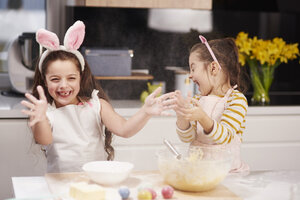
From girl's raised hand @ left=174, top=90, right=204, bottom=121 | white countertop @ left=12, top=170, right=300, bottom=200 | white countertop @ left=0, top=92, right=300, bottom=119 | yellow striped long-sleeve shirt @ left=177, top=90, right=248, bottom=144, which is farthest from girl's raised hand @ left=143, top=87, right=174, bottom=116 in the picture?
white countertop @ left=0, top=92, right=300, bottom=119

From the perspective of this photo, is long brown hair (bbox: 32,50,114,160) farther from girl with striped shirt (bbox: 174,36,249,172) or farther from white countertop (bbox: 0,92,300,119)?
white countertop (bbox: 0,92,300,119)

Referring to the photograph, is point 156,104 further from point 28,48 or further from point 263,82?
point 263,82

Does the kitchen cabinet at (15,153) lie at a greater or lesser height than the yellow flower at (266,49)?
lesser

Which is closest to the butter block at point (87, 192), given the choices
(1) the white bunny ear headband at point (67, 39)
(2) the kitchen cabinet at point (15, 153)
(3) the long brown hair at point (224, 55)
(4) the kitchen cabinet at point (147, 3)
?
(1) the white bunny ear headband at point (67, 39)

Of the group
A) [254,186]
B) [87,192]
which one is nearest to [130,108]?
[254,186]

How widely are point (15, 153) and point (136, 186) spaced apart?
1399mm

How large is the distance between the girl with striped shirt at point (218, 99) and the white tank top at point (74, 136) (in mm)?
307

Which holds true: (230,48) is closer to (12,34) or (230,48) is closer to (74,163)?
(74,163)

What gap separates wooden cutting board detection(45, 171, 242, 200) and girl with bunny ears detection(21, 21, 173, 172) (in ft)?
0.72

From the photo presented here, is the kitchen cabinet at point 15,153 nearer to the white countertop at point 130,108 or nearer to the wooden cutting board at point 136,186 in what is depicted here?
the white countertop at point 130,108

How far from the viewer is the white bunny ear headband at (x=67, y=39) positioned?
5.47 ft

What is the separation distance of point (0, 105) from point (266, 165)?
153cm

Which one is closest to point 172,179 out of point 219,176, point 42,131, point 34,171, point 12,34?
point 219,176

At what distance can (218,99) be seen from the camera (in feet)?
5.90
